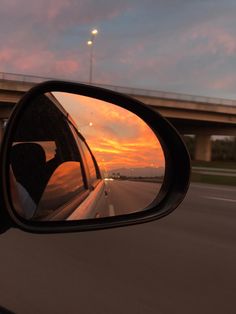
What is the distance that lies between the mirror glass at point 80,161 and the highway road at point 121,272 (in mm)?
1943

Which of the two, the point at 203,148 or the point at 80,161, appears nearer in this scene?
the point at 80,161

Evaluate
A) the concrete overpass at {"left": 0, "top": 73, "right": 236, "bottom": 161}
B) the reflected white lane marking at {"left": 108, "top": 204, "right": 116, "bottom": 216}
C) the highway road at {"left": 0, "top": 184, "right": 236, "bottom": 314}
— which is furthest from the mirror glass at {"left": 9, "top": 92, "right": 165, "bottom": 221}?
the concrete overpass at {"left": 0, "top": 73, "right": 236, "bottom": 161}

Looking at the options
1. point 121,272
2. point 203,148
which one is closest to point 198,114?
point 203,148

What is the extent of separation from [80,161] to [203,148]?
2657 inches

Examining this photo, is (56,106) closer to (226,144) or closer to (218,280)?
(218,280)

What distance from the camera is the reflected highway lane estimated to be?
2438 mm

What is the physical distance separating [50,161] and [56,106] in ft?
0.85

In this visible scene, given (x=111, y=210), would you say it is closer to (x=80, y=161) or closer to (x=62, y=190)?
(x=62, y=190)

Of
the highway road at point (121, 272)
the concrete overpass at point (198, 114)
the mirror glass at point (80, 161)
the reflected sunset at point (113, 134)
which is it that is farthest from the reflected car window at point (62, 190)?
the concrete overpass at point (198, 114)

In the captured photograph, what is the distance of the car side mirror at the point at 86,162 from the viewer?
204 centimetres

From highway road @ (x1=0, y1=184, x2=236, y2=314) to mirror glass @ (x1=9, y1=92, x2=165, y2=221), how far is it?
6.38ft

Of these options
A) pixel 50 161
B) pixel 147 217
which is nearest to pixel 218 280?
pixel 147 217

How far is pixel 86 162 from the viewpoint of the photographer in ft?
9.05

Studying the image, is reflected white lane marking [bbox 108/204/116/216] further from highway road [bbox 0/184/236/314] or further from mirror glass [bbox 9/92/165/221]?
highway road [bbox 0/184/236/314]
